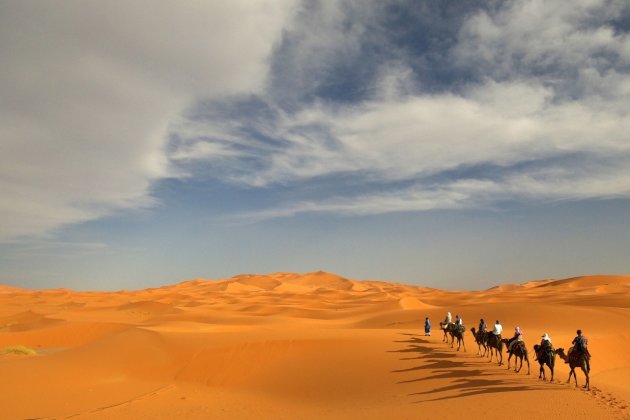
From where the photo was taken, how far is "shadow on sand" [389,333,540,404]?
13.3 metres

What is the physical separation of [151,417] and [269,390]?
4.79 metres

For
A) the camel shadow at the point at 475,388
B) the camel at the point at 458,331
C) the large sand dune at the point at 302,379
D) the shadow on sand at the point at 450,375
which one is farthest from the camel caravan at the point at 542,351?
the camel shadow at the point at 475,388

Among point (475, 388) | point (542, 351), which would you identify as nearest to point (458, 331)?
point (542, 351)

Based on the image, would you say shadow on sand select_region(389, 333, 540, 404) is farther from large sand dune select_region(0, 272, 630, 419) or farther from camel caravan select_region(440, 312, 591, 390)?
camel caravan select_region(440, 312, 591, 390)

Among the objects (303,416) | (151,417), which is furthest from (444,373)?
(151,417)

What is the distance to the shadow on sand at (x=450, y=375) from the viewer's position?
43.7 ft

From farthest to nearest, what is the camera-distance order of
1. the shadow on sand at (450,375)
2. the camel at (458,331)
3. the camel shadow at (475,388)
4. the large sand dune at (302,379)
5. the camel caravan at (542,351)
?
the camel at (458,331)
the camel caravan at (542,351)
the shadow on sand at (450,375)
the camel shadow at (475,388)
the large sand dune at (302,379)

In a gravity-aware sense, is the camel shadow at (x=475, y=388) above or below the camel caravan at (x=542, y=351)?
below

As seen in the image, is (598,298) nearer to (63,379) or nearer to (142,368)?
(142,368)

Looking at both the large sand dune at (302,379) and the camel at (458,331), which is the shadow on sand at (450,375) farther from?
the camel at (458,331)

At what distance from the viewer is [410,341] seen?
22.0m

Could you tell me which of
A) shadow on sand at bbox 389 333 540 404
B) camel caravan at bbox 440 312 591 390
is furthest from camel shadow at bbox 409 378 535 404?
camel caravan at bbox 440 312 591 390

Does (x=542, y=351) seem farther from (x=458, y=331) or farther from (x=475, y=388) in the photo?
(x=458, y=331)

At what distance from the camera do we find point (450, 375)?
50.9 ft
